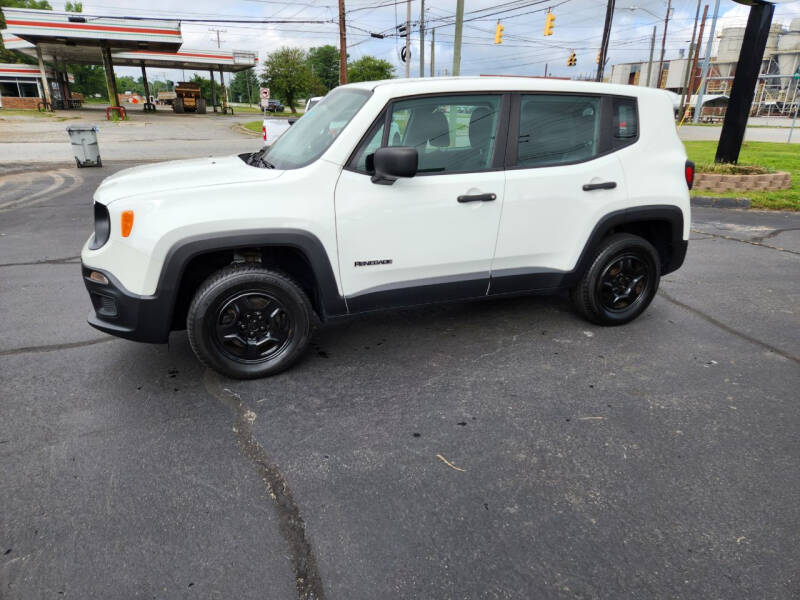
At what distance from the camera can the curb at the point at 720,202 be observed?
9625mm

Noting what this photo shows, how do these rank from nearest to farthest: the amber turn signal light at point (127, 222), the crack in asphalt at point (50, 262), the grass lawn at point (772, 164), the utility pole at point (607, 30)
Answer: the amber turn signal light at point (127, 222) → the crack in asphalt at point (50, 262) → the grass lawn at point (772, 164) → the utility pole at point (607, 30)

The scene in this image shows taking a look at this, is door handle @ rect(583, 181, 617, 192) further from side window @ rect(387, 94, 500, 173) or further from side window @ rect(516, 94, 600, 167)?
side window @ rect(387, 94, 500, 173)

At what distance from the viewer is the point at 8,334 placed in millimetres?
4039

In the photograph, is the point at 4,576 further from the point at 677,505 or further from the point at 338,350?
the point at 677,505

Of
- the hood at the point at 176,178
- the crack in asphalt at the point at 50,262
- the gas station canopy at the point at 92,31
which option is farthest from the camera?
the gas station canopy at the point at 92,31

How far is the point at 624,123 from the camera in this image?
3.94m

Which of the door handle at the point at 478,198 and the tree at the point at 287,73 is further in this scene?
the tree at the point at 287,73

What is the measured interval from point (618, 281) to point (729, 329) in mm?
1021

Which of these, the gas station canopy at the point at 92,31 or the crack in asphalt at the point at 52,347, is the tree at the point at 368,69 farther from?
the crack in asphalt at the point at 52,347

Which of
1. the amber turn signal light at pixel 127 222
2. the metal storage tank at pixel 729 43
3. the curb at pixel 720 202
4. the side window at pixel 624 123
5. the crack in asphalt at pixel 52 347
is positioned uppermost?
the metal storage tank at pixel 729 43

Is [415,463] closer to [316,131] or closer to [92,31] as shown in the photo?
[316,131]

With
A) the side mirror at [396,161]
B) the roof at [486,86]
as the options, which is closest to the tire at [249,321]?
the side mirror at [396,161]

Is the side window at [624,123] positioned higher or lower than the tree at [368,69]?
lower

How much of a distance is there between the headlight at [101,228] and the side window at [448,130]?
1.78 metres
